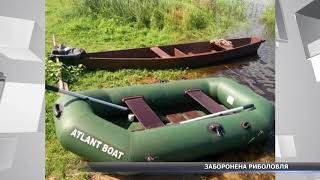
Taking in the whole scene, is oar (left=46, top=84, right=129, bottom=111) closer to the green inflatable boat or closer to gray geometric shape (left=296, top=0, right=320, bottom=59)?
the green inflatable boat

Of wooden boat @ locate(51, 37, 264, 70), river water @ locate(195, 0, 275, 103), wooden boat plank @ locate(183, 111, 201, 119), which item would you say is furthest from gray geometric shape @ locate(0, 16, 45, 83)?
river water @ locate(195, 0, 275, 103)

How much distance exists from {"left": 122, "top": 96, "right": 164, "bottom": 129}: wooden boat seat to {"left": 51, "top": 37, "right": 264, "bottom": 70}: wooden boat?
24 centimetres

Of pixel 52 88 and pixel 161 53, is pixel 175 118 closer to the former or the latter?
pixel 161 53

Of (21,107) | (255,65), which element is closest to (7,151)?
(21,107)

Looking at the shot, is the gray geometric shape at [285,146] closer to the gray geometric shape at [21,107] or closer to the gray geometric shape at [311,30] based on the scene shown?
the gray geometric shape at [311,30]

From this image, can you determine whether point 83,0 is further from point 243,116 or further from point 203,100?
point 243,116

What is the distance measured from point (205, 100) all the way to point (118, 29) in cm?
77

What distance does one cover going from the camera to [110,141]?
3.04 metres

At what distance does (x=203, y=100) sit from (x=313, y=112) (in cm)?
77

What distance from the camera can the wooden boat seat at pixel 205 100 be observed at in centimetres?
333

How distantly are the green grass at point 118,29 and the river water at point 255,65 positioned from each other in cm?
7

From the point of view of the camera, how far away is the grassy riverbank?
3.17 metres

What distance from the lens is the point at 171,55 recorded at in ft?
11.2

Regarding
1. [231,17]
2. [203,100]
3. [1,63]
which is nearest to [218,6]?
[231,17]
